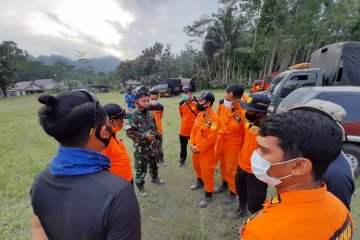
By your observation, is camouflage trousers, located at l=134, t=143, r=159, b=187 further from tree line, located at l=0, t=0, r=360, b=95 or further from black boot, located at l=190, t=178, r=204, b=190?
tree line, located at l=0, t=0, r=360, b=95

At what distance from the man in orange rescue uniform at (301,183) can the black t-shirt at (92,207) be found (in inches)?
21.8

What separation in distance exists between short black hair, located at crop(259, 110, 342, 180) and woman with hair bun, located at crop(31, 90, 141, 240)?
741mm

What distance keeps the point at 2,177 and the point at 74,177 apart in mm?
5081

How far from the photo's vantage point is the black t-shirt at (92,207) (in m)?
0.92

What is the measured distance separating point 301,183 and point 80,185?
99 centimetres

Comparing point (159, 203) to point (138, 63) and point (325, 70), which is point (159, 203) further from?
point (138, 63)

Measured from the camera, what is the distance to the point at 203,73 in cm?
3050

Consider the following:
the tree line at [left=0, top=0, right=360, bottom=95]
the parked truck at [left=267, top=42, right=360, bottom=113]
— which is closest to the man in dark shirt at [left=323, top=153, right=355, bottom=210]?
the parked truck at [left=267, top=42, right=360, bottom=113]

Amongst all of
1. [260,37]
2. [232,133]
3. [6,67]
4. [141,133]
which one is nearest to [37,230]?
[141,133]

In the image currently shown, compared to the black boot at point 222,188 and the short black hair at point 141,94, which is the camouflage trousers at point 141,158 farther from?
the black boot at point 222,188

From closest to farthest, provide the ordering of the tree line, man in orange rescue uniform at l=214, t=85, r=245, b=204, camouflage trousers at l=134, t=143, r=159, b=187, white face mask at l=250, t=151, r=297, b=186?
white face mask at l=250, t=151, r=297, b=186, man in orange rescue uniform at l=214, t=85, r=245, b=204, camouflage trousers at l=134, t=143, r=159, b=187, the tree line

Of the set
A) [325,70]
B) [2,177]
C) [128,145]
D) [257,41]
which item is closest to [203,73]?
[257,41]

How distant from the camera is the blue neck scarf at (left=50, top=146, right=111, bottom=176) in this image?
3.26ft

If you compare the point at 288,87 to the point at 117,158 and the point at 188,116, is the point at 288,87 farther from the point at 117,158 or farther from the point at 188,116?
the point at 117,158
